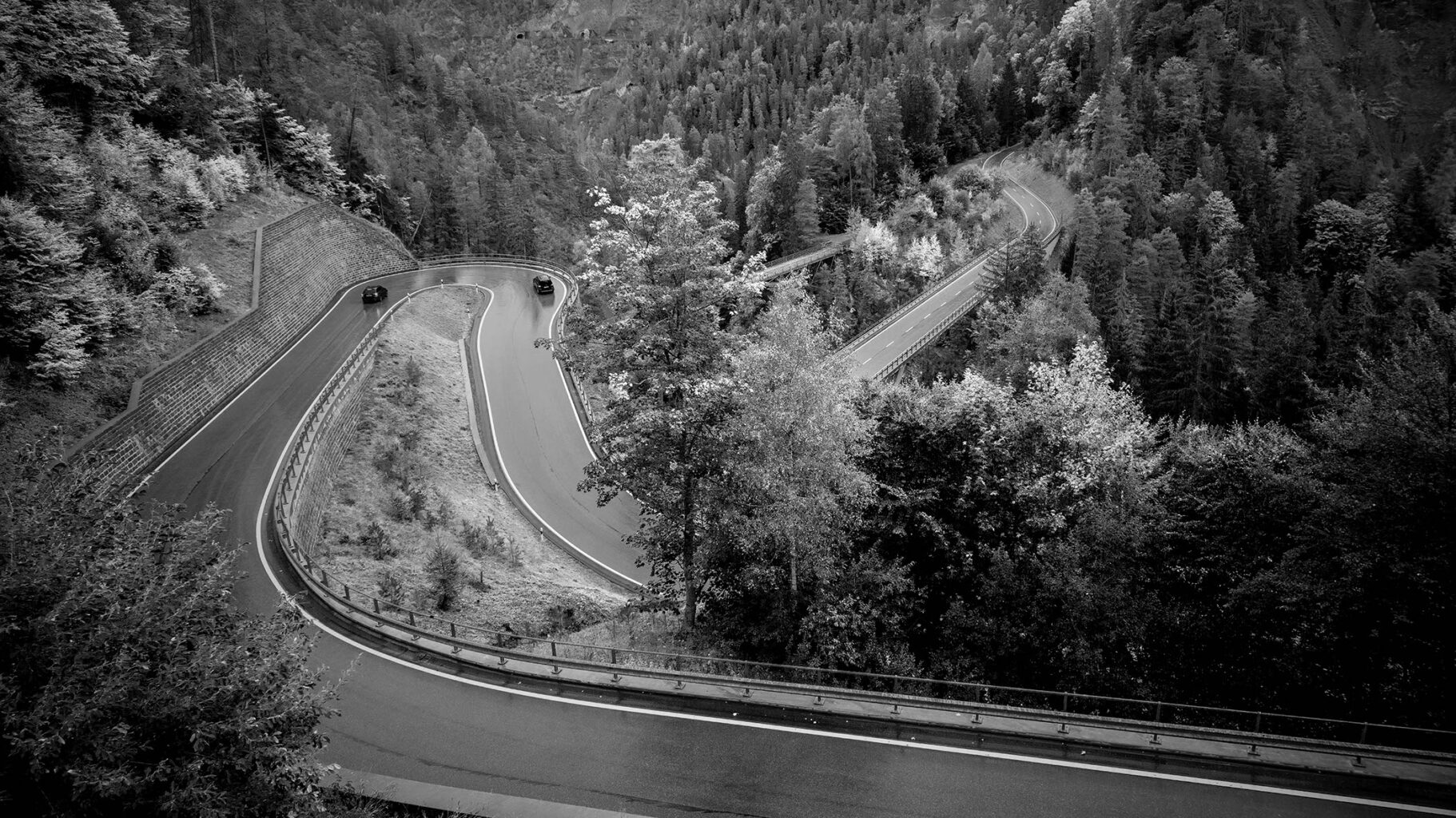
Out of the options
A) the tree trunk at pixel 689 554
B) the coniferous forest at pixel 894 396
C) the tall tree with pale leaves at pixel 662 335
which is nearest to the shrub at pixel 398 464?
the coniferous forest at pixel 894 396

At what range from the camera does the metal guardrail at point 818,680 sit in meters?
14.0

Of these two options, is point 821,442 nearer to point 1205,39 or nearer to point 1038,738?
point 1038,738

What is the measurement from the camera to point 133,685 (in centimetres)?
742

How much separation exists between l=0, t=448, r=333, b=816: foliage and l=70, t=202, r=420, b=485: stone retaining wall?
42.2 feet

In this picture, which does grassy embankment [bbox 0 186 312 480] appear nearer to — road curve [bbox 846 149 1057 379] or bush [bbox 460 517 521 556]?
bush [bbox 460 517 521 556]

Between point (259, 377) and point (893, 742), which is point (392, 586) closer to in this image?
point (893, 742)

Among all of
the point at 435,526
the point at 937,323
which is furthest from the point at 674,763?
the point at 937,323

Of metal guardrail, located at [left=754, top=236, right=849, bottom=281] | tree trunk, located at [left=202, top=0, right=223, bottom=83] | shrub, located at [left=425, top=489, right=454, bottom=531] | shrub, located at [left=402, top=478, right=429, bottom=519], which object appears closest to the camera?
shrub, located at [left=425, top=489, right=454, bottom=531]

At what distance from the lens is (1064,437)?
2369cm

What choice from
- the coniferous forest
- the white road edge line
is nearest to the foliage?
the coniferous forest

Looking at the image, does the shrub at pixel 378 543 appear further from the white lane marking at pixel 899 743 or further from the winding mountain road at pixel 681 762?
the white lane marking at pixel 899 743

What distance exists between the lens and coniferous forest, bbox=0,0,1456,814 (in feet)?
48.2

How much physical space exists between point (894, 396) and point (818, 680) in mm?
9278

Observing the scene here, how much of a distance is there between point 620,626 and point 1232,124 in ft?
322
